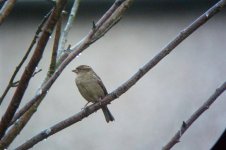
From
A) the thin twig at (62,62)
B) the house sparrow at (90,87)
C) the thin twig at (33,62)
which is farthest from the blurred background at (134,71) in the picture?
the thin twig at (33,62)

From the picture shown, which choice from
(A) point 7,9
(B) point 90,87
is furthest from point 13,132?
(B) point 90,87

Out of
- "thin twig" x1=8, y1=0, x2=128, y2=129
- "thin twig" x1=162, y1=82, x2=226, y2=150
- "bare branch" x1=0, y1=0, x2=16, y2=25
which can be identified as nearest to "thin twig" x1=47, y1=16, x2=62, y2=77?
"thin twig" x1=8, y1=0, x2=128, y2=129

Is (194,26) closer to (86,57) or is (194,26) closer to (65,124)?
(65,124)

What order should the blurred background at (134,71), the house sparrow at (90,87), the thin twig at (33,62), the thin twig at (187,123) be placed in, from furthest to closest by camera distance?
the blurred background at (134,71) < the house sparrow at (90,87) < the thin twig at (187,123) < the thin twig at (33,62)

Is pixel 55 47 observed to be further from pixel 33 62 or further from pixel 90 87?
pixel 90 87

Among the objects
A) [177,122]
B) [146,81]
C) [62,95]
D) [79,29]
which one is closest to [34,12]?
[79,29]

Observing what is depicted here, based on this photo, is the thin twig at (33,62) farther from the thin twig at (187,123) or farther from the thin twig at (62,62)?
the thin twig at (187,123)
